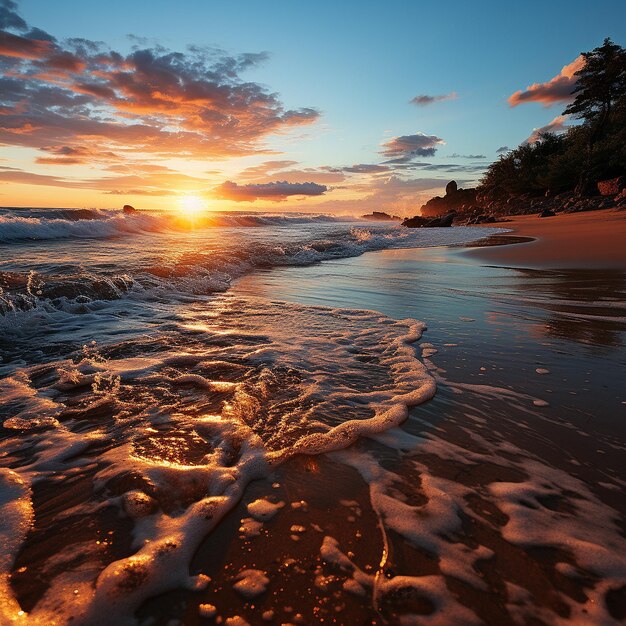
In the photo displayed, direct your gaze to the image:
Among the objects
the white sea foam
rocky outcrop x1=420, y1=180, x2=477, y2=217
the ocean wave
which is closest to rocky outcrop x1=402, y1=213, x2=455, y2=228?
the ocean wave

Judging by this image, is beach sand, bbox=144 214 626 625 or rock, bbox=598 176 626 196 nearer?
beach sand, bbox=144 214 626 625

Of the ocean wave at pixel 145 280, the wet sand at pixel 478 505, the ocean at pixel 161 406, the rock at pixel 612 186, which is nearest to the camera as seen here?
the wet sand at pixel 478 505

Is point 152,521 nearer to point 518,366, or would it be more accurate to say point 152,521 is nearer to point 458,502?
point 458,502

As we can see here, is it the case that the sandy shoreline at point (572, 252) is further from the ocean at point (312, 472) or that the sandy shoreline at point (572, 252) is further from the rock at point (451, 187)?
the rock at point (451, 187)

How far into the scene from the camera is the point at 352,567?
1.55 meters

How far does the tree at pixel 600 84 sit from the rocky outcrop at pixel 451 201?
21110mm

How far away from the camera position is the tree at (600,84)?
3275 cm

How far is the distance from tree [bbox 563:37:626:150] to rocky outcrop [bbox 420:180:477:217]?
2111 centimetres

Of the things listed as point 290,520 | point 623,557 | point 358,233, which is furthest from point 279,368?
point 358,233

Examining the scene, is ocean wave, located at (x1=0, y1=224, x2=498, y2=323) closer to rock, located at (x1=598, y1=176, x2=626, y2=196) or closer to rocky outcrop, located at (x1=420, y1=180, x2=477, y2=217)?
rock, located at (x1=598, y1=176, x2=626, y2=196)

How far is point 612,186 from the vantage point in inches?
1111

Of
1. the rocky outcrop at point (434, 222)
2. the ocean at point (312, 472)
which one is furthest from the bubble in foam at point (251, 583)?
the rocky outcrop at point (434, 222)

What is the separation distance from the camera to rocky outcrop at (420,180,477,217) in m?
60.2

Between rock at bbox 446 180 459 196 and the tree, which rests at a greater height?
the tree
